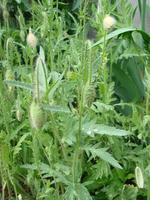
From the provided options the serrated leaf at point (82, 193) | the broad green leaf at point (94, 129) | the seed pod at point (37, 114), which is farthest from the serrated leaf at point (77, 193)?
the seed pod at point (37, 114)

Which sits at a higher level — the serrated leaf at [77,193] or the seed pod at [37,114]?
the seed pod at [37,114]

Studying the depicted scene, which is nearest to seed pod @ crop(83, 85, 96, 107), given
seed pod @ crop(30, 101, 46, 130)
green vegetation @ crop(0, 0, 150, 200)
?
green vegetation @ crop(0, 0, 150, 200)

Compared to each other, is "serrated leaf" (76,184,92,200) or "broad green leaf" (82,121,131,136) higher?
"broad green leaf" (82,121,131,136)

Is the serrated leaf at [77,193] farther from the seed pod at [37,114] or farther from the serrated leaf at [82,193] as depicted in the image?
the seed pod at [37,114]

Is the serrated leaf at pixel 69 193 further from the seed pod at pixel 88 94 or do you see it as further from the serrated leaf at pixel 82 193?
the seed pod at pixel 88 94

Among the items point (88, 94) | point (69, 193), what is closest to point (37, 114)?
point (88, 94)

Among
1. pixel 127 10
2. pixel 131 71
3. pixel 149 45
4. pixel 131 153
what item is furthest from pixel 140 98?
pixel 131 153

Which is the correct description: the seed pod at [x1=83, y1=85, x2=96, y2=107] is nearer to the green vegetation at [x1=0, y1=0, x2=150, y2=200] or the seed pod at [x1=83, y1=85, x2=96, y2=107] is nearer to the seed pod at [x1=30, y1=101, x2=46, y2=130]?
the green vegetation at [x1=0, y1=0, x2=150, y2=200]

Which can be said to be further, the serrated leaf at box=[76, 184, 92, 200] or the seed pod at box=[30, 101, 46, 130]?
the serrated leaf at box=[76, 184, 92, 200]

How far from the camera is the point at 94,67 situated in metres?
1.20

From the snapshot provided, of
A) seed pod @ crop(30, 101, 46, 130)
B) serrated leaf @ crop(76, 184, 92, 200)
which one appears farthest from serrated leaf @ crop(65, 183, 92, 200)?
seed pod @ crop(30, 101, 46, 130)

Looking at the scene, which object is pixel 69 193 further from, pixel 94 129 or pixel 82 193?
pixel 94 129

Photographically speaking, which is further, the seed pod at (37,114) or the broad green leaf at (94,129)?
the broad green leaf at (94,129)

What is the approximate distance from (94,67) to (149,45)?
48 cm
